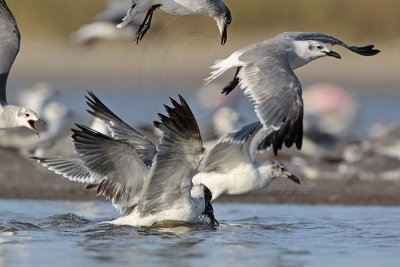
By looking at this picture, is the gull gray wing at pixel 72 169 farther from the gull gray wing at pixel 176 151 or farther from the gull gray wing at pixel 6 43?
the gull gray wing at pixel 6 43

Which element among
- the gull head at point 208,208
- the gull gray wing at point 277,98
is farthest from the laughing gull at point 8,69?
the gull gray wing at point 277,98

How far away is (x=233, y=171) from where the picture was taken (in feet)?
40.8

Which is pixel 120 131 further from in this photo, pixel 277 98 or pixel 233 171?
pixel 277 98

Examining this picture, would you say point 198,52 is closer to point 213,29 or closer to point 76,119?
point 213,29

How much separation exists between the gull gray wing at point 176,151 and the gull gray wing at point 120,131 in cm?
110

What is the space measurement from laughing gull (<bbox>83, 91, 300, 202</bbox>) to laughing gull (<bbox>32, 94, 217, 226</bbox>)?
828 mm

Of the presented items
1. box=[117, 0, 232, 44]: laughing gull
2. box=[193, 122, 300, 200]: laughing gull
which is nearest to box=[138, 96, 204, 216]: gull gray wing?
box=[117, 0, 232, 44]: laughing gull

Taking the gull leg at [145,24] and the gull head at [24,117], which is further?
the gull head at [24,117]

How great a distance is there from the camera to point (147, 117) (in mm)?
21906

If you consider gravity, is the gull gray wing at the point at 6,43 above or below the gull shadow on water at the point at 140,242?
above

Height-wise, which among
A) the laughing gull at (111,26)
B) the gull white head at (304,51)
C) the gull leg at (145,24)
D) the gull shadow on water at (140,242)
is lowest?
the gull shadow on water at (140,242)

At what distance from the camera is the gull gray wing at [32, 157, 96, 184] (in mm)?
11352

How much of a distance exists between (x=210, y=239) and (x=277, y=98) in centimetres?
132

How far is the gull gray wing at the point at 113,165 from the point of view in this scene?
1077cm
